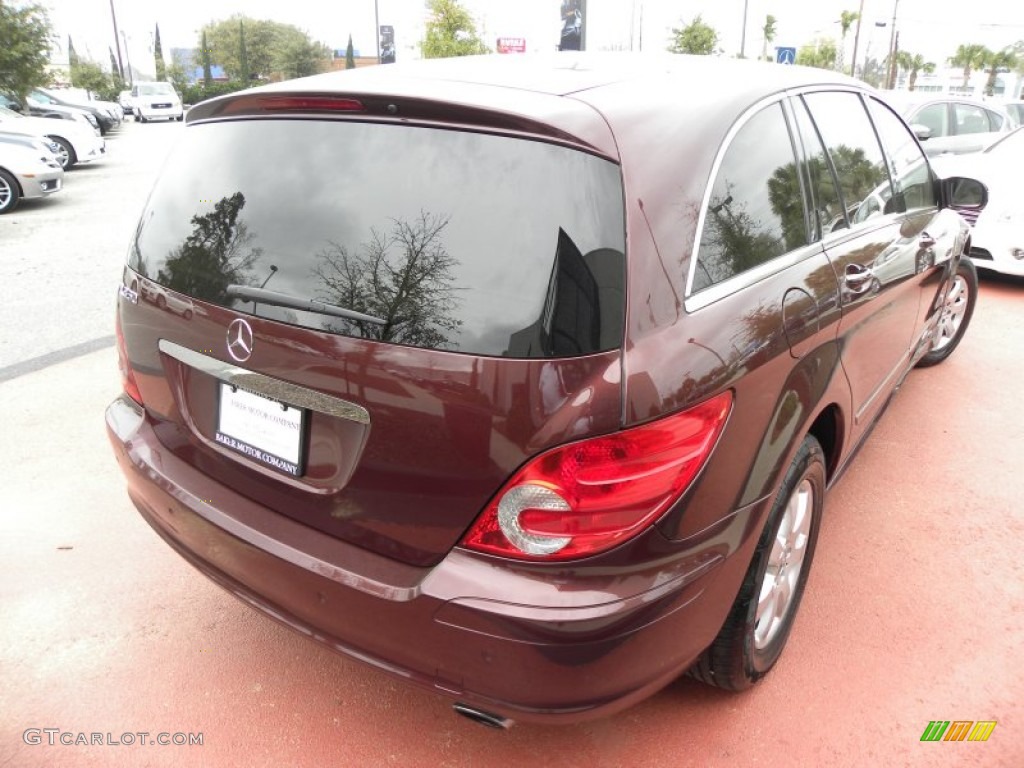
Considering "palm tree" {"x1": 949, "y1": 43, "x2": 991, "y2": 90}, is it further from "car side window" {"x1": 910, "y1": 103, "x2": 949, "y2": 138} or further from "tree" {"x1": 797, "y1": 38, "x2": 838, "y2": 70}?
"car side window" {"x1": 910, "y1": 103, "x2": 949, "y2": 138}

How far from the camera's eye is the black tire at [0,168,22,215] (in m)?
10.6

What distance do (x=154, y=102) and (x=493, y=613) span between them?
4188cm

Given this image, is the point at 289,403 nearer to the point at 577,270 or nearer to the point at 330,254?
the point at 330,254

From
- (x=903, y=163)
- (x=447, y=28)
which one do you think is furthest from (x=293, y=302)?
(x=447, y=28)

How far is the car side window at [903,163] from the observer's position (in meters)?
3.17

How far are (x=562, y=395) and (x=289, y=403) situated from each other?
670mm

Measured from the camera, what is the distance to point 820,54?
60.8 m

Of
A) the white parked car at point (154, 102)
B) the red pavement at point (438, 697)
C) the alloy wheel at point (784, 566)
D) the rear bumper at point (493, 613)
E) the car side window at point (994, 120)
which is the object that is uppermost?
the white parked car at point (154, 102)

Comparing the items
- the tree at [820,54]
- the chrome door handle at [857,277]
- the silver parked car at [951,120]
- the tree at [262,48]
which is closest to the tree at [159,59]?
the tree at [262,48]

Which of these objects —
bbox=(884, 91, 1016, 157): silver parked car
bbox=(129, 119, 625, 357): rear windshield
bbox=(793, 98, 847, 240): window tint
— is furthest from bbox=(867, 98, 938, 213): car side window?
bbox=(884, 91, 1016, 157): silver parked car

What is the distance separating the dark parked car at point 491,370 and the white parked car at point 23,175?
1056 cm

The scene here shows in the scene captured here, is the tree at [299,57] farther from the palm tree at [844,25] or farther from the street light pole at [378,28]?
the palm tree at [844,25]

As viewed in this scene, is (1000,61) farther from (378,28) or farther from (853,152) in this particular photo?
(853,152)

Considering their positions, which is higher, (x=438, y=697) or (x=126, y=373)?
(x=126, y=373)
